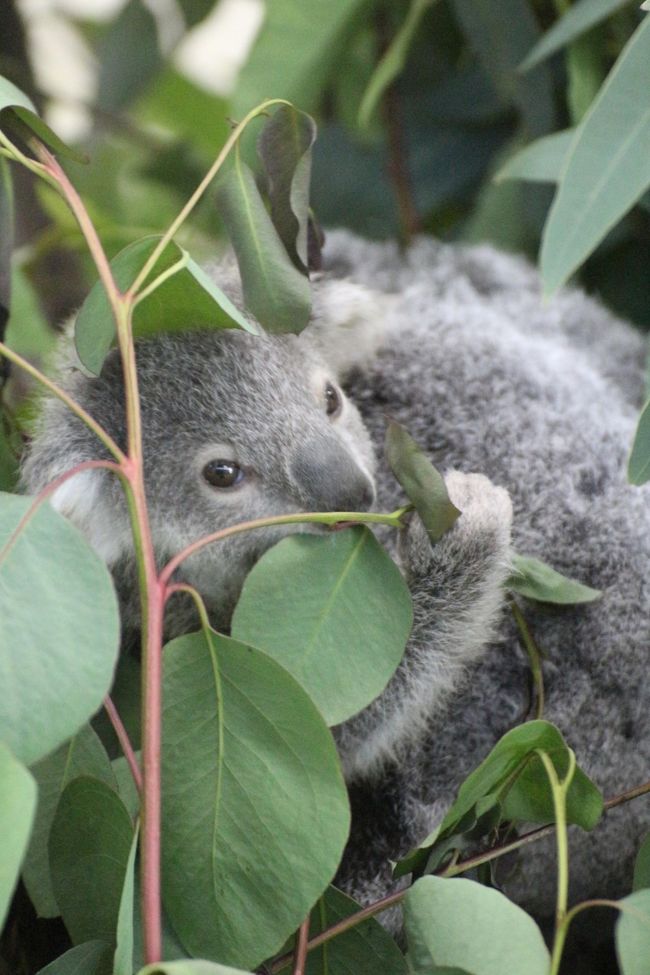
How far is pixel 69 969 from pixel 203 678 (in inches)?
12.1

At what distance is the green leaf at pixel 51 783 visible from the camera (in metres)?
1.28

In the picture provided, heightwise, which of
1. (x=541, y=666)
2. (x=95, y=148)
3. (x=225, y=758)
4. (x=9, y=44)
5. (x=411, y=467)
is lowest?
(x=95, y=148)

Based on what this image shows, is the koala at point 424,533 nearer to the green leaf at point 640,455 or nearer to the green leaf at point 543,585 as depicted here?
the green leaf at point 543,585

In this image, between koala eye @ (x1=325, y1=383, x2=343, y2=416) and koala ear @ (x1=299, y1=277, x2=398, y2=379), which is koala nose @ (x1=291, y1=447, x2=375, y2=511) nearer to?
koala eye @ (x1=325, y1=383, x2=343, y2=416)

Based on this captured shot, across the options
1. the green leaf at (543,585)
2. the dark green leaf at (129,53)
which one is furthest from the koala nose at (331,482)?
the dark green leaf at (129,53)

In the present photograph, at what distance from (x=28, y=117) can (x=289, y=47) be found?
1.09 m

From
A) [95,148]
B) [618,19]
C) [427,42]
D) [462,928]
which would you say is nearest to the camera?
[462,928]

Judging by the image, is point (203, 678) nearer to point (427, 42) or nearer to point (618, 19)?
point (618, 19)

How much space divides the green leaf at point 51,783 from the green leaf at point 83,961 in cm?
14

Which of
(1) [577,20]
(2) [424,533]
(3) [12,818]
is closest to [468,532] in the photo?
(2) [424,533]

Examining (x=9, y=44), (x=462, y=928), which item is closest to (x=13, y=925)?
(x=462, y=928)

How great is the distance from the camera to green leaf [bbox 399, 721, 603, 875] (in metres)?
1.17

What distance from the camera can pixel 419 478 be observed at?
1.26 m

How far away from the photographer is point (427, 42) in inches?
111
